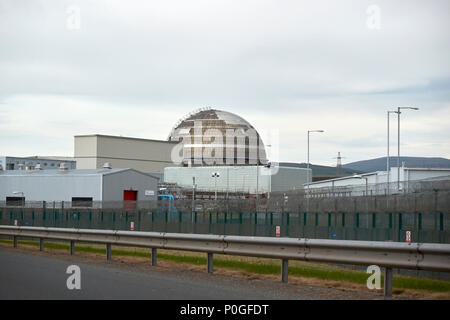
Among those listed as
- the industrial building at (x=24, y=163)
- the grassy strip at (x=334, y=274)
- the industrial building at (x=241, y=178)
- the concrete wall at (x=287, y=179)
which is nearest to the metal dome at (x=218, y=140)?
the industrial building at (x=241, y=178)

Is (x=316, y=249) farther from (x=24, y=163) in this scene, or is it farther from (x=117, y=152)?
(x=117, y=152)

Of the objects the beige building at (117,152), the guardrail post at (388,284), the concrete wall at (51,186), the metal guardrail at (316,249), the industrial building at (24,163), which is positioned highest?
the beige building at (117,152)

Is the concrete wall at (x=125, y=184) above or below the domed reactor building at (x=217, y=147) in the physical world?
below

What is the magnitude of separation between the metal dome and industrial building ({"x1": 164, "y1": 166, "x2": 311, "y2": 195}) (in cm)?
2153

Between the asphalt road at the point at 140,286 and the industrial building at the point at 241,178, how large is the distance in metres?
93.0

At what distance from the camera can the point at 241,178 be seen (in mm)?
115375

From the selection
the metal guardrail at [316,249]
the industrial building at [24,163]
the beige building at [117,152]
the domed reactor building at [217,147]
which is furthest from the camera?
the domed reactor building at [217,147]

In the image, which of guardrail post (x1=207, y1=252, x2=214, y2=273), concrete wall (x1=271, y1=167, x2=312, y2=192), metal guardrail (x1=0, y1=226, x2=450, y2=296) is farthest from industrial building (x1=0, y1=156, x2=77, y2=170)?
guardrail post (x1=207, y1=252, x2=214, y2=273)

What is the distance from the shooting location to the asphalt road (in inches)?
453

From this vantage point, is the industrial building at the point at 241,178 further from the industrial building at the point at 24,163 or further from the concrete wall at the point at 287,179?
the industrial building at the point at 24,163

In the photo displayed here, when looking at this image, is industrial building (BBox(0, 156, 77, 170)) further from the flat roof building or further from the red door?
the red door

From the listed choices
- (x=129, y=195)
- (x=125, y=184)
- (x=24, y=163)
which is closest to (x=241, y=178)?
(x=24, y=163)

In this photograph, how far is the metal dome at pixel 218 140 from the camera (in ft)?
470
